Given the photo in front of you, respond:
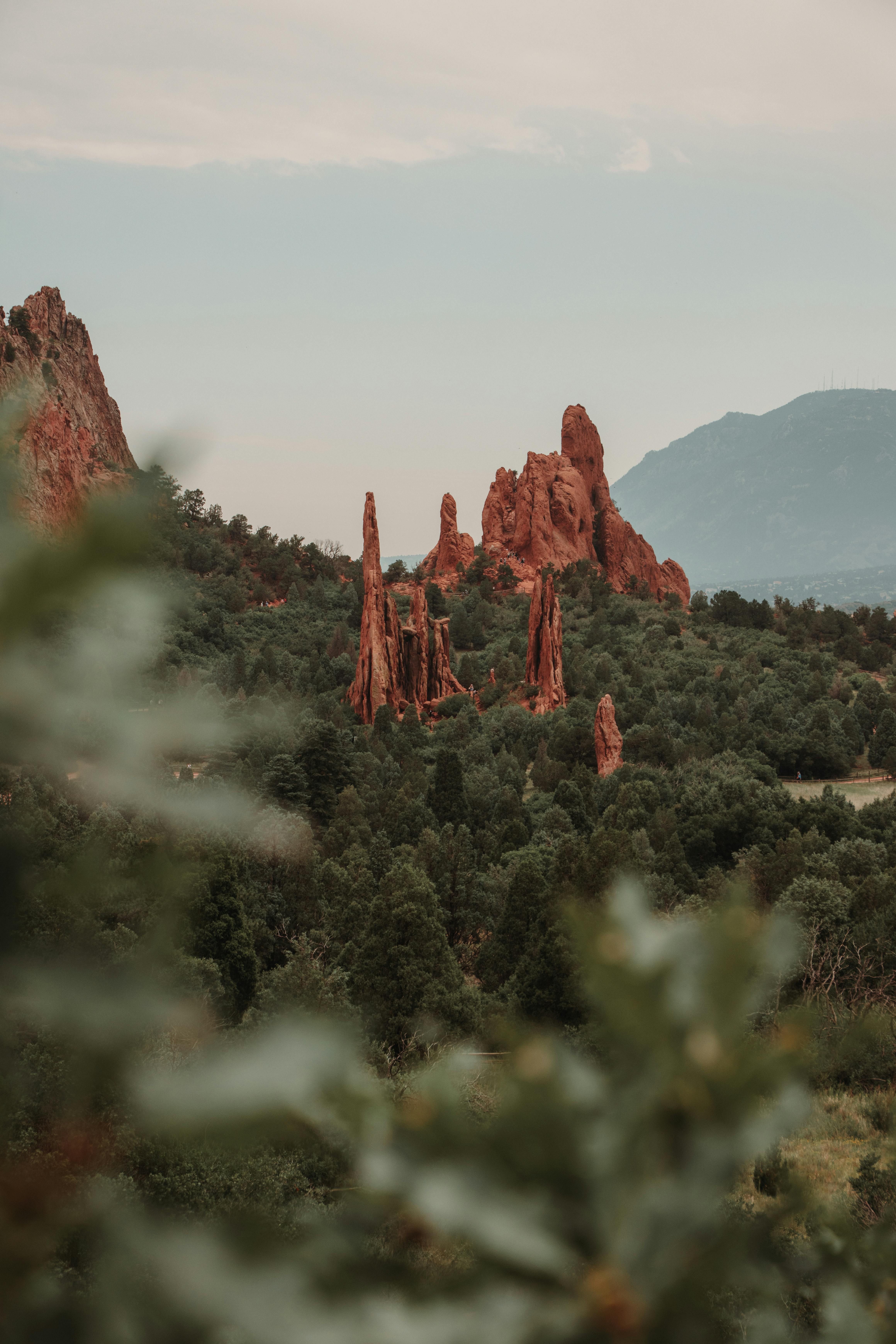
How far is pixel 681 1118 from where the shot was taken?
2.86 ft

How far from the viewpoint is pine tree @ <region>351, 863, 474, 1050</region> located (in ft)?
62.2

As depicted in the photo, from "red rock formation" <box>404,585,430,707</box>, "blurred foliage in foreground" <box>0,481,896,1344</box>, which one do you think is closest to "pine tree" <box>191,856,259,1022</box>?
"blurred foliage in foreground" <box>0,481,896,1344</box>

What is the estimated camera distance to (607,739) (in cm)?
4331

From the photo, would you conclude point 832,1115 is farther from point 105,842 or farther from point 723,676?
point 723,676

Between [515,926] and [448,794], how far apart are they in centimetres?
1194

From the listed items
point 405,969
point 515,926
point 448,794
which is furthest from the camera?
point 448,794

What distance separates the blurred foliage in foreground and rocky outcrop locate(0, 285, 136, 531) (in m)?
0.17

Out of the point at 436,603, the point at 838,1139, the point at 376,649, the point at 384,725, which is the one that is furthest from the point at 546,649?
the point at 838,1139

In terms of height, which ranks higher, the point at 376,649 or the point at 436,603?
the point at 436,603

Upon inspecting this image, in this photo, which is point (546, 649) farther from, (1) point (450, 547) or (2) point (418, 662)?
(1) point (450, 547)

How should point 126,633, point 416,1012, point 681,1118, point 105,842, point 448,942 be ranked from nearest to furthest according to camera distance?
point 681,1118, point 126,633, point 105,842, point 416,1012, point 448,942

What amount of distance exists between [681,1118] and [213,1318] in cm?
53

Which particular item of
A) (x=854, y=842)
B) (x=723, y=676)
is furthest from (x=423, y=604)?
(x=854, y=842)

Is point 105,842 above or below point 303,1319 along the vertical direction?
above
